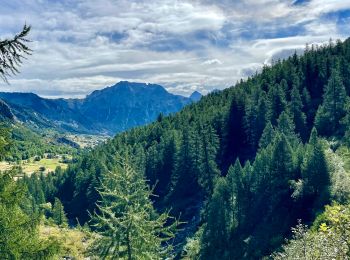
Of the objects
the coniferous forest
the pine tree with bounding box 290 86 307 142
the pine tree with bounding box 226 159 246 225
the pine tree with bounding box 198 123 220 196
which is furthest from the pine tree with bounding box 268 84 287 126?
the pine tree with bounding box 226 159 246 225

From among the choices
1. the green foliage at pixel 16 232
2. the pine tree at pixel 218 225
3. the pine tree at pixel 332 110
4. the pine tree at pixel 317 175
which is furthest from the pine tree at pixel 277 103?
the green foliage at pixel 16 232

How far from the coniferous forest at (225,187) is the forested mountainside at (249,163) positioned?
255mm

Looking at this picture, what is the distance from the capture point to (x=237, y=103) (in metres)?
129

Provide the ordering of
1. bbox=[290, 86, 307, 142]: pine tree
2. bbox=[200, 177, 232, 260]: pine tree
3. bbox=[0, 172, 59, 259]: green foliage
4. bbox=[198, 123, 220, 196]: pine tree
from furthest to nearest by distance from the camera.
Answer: bbox=[290, 86, 307, 142]: pine tree
bbox=[198, 123, 220, 196]: pine tree
bbox=[200, 177, 232, 260]: pine tree
bbox=[0, 172, 59, 259]: green foliage

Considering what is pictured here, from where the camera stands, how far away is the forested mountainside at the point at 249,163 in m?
59.3

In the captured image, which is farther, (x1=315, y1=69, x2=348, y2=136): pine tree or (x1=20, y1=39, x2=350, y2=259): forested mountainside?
(x1=315, y1=69, x2=348, y2=136): pine tree

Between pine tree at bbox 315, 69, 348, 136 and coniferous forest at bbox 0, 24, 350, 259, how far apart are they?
10.0 inches

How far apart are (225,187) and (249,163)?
643 centimetres

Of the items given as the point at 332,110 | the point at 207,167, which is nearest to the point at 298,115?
the point at 332,110

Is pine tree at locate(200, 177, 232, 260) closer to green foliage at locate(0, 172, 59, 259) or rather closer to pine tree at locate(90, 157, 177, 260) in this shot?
pine tree at locate(90, 157, 177, 260)

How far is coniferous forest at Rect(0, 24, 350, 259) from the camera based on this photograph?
51.8 feet

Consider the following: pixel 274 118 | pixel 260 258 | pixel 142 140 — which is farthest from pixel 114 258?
pixel 142 140

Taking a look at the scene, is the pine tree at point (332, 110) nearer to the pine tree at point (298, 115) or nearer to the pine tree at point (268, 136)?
the pine tree at point (298, 115)

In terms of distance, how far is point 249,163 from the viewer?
72.6 m
